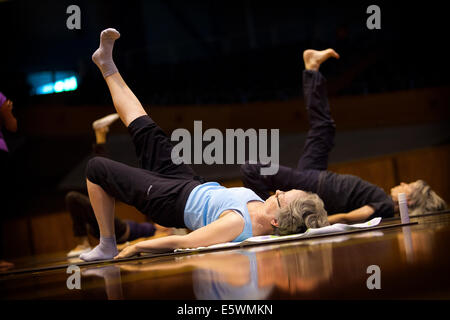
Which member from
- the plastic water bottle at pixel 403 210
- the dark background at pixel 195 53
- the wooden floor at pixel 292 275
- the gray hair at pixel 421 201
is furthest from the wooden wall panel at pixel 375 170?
the wooden floor at pixel 292 275

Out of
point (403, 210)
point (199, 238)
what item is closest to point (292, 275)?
point (199, 238)

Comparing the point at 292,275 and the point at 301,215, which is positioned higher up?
the point at 301,215

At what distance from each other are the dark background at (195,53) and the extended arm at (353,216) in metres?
2.94

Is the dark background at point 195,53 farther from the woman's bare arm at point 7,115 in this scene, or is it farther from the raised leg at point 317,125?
the raised leg at point 317,125

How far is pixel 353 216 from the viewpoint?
292 cm

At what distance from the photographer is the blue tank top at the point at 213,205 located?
2123mm

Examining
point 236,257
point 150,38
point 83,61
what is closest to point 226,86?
point 150,38

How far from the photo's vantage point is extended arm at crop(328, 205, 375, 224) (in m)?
2.91

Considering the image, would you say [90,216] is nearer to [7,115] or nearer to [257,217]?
[7,115]

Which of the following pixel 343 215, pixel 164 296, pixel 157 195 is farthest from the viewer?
pixel 343 215

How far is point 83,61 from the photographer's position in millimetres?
6148

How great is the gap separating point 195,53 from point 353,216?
4458 millimetres
